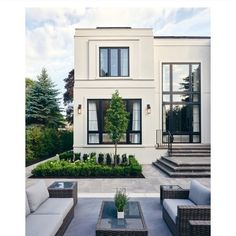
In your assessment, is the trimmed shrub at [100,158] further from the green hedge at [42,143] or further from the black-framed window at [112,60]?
the black-framed window at [112,60]

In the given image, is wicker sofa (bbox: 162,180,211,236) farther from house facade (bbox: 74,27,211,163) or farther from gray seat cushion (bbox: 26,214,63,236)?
house facade (bbox: 74,27,211,163)

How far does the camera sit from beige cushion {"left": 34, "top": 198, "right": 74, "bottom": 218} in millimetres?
4264

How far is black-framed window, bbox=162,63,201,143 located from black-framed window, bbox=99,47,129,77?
262 cm

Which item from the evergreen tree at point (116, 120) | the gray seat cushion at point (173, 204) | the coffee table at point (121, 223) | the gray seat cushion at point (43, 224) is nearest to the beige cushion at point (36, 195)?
the gray seat cushion at point (43, 224)

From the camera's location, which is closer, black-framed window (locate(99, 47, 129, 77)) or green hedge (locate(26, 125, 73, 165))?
black-framed window (locate(99, 47, 129, 77))

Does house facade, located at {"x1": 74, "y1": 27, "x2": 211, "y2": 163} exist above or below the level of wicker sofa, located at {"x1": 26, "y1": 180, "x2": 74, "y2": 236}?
above

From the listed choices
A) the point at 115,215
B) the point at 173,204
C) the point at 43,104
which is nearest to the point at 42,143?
the point at 43,104

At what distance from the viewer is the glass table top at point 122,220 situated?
3.81 metres

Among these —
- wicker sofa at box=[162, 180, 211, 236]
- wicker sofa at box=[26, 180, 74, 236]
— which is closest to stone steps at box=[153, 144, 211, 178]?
wicker sofa at box=[162, 180, 211, 236]

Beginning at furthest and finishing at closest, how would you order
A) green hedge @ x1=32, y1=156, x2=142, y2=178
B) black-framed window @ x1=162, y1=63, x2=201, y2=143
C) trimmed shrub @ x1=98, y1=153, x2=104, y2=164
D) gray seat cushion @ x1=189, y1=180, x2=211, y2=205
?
black-framed window @ x1=162, y1=63, x2=201, y2=143
trimmed shrub @ x1=98, y1=153, x2=104, y2=164
green hedge @ x1=32, y1=156, x2=142, y2=178
gray seat cushion @ x1=189, y1=180, x2=211, y2=205

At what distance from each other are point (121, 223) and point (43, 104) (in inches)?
651

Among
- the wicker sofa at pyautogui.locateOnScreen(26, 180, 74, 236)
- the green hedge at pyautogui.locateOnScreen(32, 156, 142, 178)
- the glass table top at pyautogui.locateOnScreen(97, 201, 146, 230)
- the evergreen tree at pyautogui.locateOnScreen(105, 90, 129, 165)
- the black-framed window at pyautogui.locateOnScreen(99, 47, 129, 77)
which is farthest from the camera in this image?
the black-framed window at pyautogui.locateOnScreen(99, 47, 129, 77)
